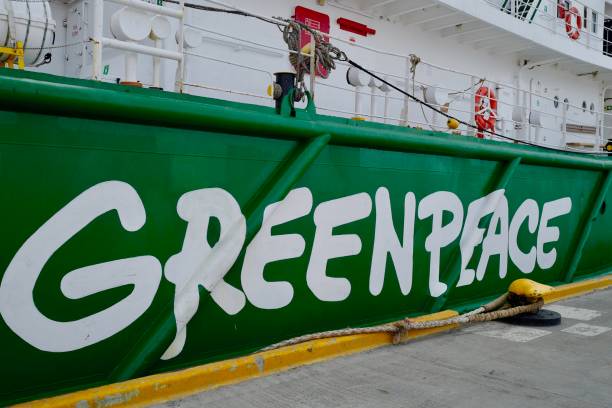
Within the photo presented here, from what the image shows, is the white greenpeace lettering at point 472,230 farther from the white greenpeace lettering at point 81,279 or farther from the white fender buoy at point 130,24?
the white fender buoy at point 130,24

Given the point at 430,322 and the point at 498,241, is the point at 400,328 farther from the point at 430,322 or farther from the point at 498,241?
the point at 498,241

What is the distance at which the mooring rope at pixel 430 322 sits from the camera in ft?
12.1

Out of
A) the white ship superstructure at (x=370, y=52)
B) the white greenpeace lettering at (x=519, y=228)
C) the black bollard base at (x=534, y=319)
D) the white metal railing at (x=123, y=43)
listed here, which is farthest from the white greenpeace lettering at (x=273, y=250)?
the white greenpeace lettering at (x=519, y=228)

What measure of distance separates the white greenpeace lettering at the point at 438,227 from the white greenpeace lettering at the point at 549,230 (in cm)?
158

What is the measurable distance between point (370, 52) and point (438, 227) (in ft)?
13.8

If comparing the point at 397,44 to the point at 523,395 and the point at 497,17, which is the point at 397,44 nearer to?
the point at 497,17

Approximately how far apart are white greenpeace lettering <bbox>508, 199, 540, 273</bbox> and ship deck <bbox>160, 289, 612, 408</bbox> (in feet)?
3.54

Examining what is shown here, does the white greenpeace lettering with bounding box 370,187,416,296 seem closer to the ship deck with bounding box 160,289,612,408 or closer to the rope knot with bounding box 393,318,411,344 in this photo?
the rope knot with bounding box 393,318,411,344

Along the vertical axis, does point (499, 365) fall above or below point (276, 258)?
below

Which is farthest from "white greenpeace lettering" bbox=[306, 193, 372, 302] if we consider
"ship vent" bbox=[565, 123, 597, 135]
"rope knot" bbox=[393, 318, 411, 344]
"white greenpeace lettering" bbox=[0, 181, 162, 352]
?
"ship vent" bbox=[565, 123, 597, 135]

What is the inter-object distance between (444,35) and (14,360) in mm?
8481

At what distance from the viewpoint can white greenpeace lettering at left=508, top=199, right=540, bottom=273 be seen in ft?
18.5

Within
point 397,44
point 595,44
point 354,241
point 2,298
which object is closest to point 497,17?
point 397,44

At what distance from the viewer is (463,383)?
345cm
